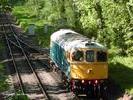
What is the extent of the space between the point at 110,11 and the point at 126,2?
64.2 inches

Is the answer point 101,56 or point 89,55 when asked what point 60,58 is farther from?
point 101,56

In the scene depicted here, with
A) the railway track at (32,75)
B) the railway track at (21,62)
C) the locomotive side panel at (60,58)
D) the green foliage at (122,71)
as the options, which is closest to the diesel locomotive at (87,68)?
the locomotive side panel at (60,58)

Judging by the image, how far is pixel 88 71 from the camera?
22578mm

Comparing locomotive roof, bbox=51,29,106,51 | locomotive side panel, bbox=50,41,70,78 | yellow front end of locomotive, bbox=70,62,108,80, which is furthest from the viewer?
locomotive side panel, bbox=50,41,70,78

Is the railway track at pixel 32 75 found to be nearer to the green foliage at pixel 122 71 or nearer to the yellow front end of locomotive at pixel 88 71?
the yellow front end of locomotive at pixel 88 71

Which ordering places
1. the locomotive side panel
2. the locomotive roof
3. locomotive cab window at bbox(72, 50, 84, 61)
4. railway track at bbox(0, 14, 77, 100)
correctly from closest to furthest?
locomotive cab window at bbox(72, 50, 84, 61) < the locomotive roof < the locomotive side panel < railway track at bbox(0, 14, 77, 100)

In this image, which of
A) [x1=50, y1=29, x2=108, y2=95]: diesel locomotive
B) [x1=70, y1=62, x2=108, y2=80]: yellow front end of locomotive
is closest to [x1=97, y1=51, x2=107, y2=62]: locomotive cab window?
[x1=50, y1=29, x2=108, y2=95]: diesel locomotive

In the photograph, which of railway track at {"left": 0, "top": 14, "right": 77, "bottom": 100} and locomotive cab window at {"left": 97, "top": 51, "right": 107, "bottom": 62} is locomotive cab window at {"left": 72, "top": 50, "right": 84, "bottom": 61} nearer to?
locomotive cab window at {"left": 97, "top": 51, "right": 107, "bottom": 62}

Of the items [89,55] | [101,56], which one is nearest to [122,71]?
[101,56]

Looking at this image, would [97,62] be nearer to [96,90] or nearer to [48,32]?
[96,90]

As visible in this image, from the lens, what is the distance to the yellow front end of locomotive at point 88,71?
74.2 ft

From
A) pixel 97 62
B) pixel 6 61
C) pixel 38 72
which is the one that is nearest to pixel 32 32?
pixel 6 61

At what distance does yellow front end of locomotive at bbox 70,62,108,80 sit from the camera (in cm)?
2261

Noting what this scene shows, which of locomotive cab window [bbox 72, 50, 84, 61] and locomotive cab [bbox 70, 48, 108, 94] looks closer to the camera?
locomotive cab [bbox 70, 48, 108, 94]
